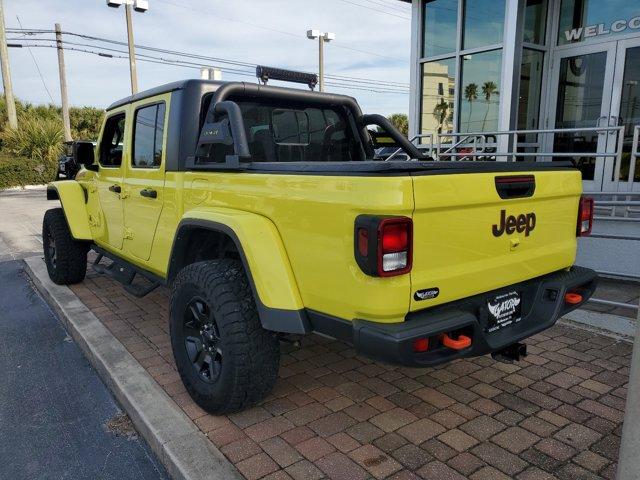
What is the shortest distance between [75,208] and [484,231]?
14.0ft

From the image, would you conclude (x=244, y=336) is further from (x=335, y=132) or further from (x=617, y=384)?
(x=617, y=384)

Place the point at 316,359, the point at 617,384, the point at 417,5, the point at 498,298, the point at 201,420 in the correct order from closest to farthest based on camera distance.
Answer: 1. the point at 498,298
2. the point at 201,420
3. the point at 617,384
4. the point at 316,359
5. the point at 417,5

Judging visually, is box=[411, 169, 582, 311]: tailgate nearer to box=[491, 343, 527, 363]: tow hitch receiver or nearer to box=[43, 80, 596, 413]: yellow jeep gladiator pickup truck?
box=[43, 80, 596, 413]: yellow jeep gladiator pickup truck

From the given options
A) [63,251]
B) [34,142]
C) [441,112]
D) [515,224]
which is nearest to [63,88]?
[34,142]

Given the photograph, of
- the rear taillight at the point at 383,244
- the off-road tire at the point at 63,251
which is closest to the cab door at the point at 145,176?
the off-road tire at the point at 63,251

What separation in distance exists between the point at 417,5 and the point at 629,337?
7633mm

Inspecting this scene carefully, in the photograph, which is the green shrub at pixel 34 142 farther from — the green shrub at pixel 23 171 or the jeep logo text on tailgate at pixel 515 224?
the jeep logo text on tailgate at pixel 515 224

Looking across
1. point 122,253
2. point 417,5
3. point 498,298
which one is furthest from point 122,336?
point 417,5

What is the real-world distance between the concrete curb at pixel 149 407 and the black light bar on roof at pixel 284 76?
2.34 metres

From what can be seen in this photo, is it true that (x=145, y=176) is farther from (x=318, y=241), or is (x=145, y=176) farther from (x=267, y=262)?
(x=318, y=241)

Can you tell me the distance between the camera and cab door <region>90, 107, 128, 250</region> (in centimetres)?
432

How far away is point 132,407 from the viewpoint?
301cm

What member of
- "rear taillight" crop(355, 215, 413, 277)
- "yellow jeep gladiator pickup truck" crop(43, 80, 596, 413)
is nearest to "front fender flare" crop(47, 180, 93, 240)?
"yellow jeep gladiator pickup truck" crop(43, 80, 596, 413)

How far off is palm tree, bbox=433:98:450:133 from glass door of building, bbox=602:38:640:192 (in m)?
2.76
